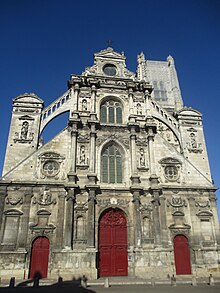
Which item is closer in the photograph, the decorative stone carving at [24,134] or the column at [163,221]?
the column at [163,221]

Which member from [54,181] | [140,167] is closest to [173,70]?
[140,167]

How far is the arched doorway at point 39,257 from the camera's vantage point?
13.3m

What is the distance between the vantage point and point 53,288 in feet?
36.3

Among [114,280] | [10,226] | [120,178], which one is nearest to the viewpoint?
[114,280]

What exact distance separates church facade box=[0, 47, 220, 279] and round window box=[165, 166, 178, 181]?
0.23 feet

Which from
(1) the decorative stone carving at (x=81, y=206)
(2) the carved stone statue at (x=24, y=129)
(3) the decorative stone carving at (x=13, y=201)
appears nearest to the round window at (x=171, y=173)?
(1) the decorative stone carving at (x=81, y=206)

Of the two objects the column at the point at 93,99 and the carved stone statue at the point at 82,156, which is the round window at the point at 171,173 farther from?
the column at the point at 93,99

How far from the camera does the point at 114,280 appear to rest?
42.6 feet

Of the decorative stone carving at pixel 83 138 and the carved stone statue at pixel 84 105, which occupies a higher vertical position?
the carved stone statue at pixel 84 105

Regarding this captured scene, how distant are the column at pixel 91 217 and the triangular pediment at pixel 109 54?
12.3 metres

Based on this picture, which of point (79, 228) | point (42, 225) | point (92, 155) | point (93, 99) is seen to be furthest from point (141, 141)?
point (42, 225)

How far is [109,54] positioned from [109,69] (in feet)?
4.84

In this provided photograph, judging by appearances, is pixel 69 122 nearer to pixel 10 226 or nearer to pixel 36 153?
pixel 36 153

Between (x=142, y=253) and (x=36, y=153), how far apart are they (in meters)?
9.12
